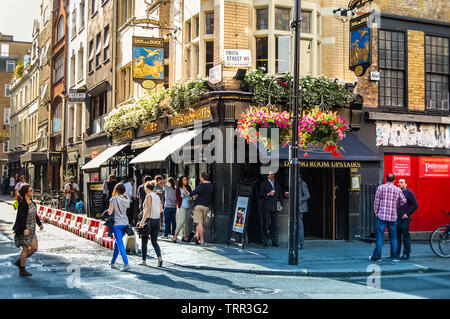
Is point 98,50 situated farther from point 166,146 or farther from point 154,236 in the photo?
point 154,236

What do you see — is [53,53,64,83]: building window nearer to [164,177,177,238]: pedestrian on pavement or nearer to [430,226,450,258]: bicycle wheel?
[164,177,177,238]: pedestrian on pavement

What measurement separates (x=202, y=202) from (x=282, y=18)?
5.88m

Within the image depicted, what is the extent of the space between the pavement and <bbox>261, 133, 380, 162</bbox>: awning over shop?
91.8 inches

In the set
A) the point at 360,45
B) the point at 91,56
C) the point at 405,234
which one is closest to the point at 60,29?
the point at 91,56

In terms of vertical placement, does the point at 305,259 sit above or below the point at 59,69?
below

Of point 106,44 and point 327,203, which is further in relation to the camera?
point 106,44

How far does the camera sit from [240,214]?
13.6m

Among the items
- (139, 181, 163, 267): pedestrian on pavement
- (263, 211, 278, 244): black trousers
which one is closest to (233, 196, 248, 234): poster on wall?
(263, 211, 278, 244): black trousers

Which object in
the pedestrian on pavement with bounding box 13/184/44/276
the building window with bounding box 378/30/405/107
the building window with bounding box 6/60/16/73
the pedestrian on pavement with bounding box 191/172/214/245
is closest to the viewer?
Answer: the pedestrian on pavement with bounding box 13/184/44/276

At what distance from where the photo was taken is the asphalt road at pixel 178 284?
7840 millimetres

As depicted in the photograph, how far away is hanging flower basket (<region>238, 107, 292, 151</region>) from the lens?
1327 cm
